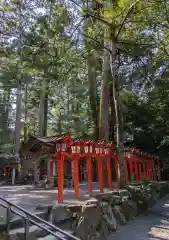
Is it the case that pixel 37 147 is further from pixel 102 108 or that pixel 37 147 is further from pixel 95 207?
pixel 102 108

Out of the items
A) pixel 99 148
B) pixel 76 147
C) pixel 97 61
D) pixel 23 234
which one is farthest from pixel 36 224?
pixel 97 61

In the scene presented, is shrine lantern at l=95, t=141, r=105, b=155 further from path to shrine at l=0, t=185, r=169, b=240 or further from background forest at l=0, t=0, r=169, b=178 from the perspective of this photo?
path to shrine at l=0, t=185, r=169, b=240

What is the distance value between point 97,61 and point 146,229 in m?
10.00

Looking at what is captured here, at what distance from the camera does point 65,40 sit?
27.2 ft

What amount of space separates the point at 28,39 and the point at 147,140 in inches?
457

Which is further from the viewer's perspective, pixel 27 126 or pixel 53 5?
pixel 27 126

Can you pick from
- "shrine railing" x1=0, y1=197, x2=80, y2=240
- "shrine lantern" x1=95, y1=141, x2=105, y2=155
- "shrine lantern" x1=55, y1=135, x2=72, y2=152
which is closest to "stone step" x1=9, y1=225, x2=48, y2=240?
"shrine railing" x1=0, y1=197, x2=80, y2=240

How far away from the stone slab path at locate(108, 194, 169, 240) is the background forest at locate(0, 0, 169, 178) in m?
2.25

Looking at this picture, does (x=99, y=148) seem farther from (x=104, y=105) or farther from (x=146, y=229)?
(x=104, y=105)

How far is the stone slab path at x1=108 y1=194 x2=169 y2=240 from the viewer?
5656 millimetres

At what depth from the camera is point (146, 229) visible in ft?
21.0

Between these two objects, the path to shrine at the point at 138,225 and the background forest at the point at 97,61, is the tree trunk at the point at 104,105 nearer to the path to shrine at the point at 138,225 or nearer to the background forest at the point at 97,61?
the background forest at the point at 97,61

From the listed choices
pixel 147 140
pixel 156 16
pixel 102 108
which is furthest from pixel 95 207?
pixel 147 140

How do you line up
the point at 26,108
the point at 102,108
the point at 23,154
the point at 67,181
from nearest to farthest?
the point at 23,154, the point at 102,108, the point at 67,181, the point at 26,108
